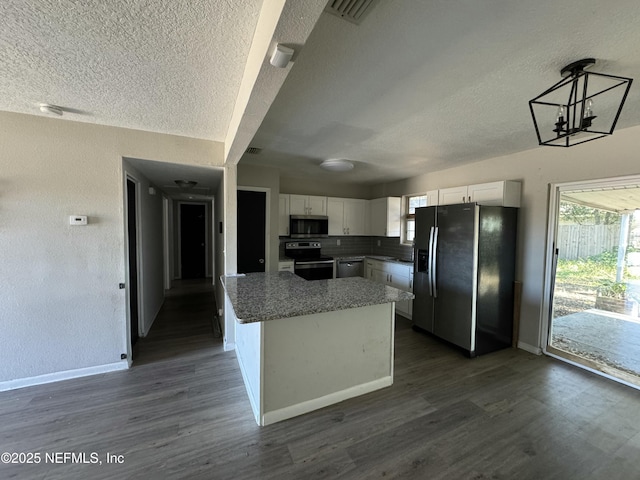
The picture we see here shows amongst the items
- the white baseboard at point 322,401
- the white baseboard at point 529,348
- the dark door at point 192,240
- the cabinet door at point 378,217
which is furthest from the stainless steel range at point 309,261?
the dark door at point 192,240

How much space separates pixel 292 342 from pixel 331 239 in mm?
3569

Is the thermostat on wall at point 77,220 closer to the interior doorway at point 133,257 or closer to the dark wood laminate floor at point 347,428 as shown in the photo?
the interior doorway at point 133,257

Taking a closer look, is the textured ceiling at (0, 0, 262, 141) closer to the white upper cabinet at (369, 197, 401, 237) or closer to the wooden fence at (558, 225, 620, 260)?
the white upper cabinet at (369, 197, 401, 237)

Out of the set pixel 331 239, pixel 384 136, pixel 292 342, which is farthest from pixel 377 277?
pixel 292 342

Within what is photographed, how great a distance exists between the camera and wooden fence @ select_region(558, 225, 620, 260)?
2.79 metres

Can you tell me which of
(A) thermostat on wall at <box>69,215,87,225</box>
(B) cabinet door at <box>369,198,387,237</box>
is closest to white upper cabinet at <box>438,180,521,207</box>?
(B) cabinet door at <box>369,198,387,237</box>

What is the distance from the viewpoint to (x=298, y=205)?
4.85m

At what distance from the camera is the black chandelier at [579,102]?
1408 mm

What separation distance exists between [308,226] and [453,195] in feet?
8.12

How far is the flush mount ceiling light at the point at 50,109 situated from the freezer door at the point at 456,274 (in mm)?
4015

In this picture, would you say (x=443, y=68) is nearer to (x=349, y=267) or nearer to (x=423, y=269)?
(x=423, y=269)

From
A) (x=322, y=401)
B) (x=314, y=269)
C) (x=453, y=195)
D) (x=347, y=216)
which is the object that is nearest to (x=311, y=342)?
(x=322, y=401)

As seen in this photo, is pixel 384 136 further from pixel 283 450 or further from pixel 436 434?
pixel 283 450

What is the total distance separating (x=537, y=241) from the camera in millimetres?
3119
